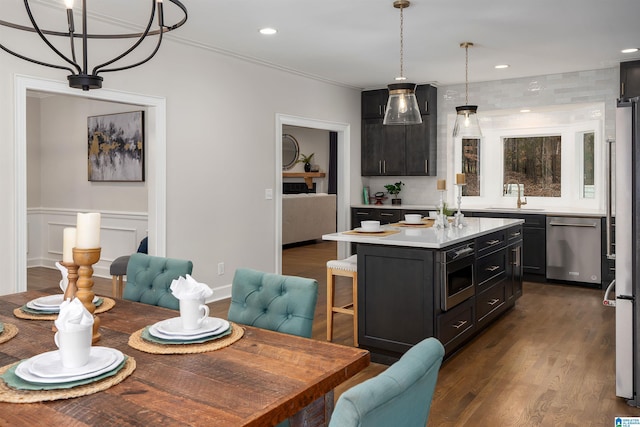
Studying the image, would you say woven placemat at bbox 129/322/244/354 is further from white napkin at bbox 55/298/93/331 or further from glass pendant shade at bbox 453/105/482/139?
glass pendant shade at bbox 453/105/482/139

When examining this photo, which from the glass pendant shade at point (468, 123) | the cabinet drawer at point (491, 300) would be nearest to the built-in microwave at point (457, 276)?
the cabinet drawer at point (491, 300)

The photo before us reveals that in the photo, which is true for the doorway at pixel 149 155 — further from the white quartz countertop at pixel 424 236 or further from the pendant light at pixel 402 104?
the pendant light at pixel 402 104

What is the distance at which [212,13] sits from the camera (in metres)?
4.16

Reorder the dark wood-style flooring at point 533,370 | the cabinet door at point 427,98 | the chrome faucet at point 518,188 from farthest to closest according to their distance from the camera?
the cabinet door at point 427,98 → the chrome faucet at point 518,188 → the dark wood-style flooring at point 533,370

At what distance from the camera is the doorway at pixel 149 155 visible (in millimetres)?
3771


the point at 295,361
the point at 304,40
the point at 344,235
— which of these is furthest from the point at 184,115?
the point at 295,361

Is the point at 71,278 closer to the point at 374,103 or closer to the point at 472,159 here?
the point at 374,103

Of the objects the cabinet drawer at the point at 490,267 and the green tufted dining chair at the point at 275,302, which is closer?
the green tufted dining chair at the point at 275,302

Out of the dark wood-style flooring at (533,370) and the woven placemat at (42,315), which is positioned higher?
the woven placemat at (42,315)

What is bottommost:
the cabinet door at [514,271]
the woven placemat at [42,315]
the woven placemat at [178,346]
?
the cabinet door at [514,271]

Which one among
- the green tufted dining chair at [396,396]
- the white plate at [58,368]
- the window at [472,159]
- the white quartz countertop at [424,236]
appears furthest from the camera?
the window at [472,159]

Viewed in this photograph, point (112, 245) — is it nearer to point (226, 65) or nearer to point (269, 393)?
point (226, 65)

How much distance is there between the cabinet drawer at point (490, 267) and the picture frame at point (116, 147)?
3946mm

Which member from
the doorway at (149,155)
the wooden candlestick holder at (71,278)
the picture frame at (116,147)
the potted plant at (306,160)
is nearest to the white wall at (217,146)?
the doorway at (149,155)
